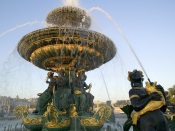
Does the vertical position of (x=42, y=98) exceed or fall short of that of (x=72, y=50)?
it falls short

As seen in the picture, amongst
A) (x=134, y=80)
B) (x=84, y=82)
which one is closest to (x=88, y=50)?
(x=84, y=82)

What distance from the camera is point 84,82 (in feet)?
26.8

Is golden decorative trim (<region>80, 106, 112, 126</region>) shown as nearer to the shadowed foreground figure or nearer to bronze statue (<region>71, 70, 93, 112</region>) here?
bronze statue (<region>71, 70, 93, 112</region>)

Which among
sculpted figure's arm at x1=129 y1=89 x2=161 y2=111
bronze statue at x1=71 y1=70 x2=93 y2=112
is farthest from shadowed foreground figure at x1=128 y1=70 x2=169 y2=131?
bronze statue at x1=71 y1=70 x2=93 y2=112

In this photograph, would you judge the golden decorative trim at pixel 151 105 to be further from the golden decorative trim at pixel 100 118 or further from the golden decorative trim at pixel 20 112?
the golden decorative trim at pixel 20 112

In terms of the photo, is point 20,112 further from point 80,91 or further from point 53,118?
point 80,91

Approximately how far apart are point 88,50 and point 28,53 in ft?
8.16

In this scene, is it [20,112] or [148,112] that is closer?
[148,112]

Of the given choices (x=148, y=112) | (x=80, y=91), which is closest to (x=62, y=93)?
(x=80, y=91)

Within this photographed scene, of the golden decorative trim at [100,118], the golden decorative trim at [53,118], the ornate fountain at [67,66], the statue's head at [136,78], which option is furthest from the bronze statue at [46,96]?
the statue's head at [136,78]

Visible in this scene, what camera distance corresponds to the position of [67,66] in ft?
27.1

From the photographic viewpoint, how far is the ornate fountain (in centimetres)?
676

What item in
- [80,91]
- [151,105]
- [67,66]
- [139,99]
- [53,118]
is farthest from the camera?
[67,66]

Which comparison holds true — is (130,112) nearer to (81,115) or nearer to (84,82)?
(81,115)
